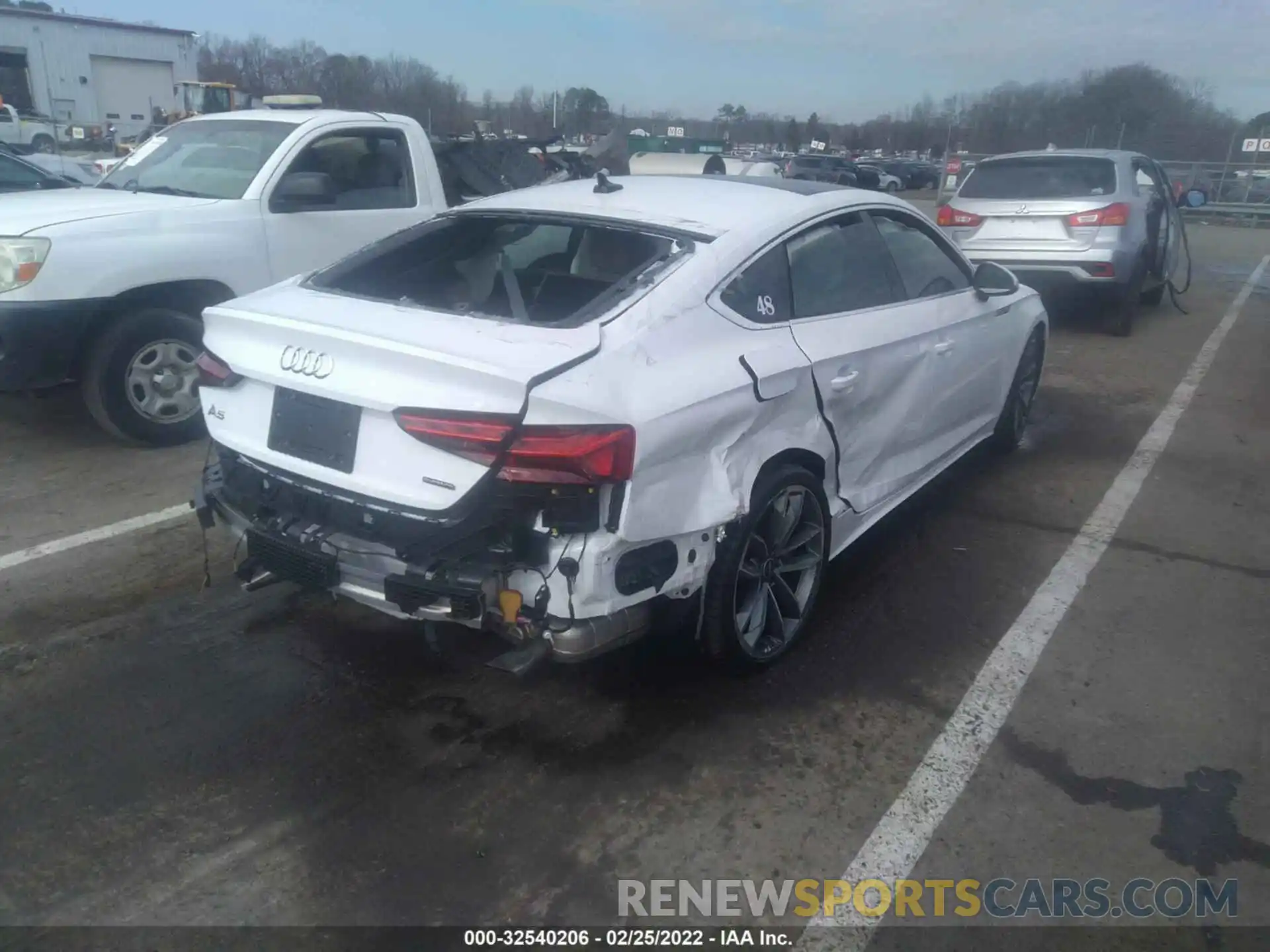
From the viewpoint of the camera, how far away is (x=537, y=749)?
10.3 ft

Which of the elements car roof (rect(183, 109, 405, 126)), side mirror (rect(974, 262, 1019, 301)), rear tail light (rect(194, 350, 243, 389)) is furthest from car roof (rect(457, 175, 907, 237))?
car roof (rect(183, 109, 405, 126))

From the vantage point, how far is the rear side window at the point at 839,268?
372 centimetres

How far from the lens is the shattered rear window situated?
148 inches

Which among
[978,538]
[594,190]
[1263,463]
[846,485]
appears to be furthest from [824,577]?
[1263,463]

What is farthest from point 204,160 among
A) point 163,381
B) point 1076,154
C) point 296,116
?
point 1076,154

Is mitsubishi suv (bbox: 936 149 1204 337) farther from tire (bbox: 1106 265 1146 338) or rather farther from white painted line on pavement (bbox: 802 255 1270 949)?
white painted line on pavement (bbox: 802 255 1270 949)

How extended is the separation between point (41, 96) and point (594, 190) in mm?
55363

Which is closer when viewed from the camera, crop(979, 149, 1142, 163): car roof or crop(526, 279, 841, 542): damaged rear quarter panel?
crop(526, 279, 841, 542): damaged rear quarter panel

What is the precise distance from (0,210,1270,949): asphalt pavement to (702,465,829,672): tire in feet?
0.56

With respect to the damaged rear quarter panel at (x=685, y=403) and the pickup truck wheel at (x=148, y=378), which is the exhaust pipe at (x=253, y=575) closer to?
the damaged rear quarter panel at (x=685, y=403)

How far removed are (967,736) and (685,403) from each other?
1.49m

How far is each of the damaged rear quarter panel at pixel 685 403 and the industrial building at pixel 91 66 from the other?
158 ft

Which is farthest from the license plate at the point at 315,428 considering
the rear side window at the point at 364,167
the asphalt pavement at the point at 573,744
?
the rear side window at the point at 364,167

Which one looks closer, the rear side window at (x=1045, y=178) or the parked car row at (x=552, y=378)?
the parked car row at (x=552, y=378)
